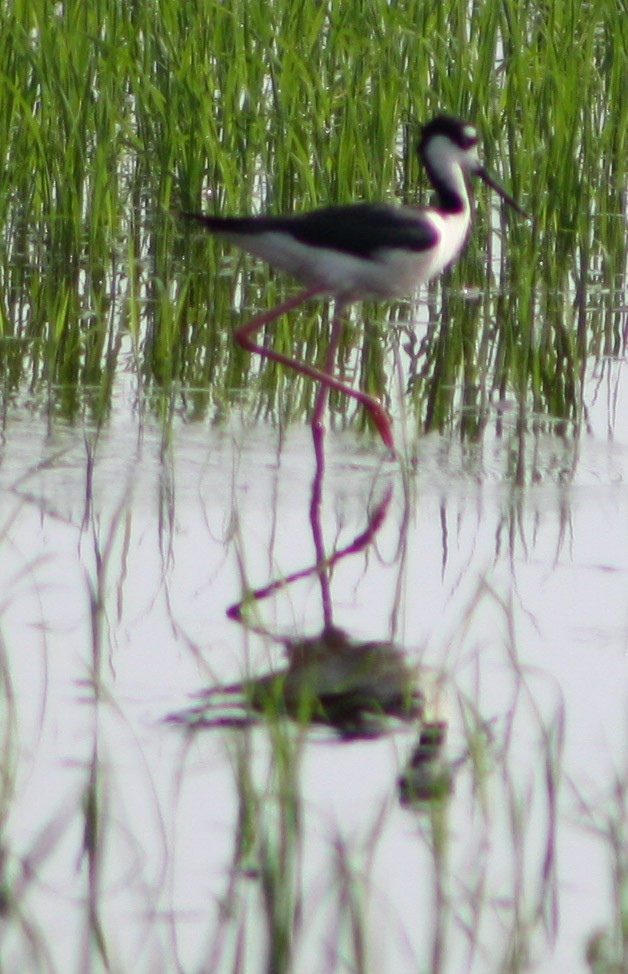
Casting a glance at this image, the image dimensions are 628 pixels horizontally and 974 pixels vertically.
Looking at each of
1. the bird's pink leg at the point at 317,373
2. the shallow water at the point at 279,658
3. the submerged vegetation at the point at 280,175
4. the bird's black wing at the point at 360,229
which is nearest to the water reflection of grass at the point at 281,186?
the submerged vegetation at the point at 280,175

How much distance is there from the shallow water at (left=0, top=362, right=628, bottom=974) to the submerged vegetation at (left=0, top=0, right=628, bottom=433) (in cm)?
60

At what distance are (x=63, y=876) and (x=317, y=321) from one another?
14.2ft

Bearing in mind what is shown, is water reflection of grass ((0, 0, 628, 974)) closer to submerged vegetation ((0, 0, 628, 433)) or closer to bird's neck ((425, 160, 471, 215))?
submerged vegetation ((0, 0, 628, 433))

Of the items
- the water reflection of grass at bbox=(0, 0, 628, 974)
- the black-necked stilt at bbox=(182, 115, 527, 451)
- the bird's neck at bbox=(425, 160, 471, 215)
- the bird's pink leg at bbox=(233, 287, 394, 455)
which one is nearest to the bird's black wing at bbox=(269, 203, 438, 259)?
the black-necked stilt at bbox=(182, 115, 527, 451)

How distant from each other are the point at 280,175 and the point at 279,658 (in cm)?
333

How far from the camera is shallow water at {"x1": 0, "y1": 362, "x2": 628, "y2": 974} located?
3.05m

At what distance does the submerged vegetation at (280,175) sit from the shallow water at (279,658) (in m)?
0.60

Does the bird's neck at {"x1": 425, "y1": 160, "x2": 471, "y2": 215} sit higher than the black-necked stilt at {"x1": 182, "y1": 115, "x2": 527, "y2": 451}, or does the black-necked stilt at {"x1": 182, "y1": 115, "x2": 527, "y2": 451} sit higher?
the bird's neck at {"x1": 425, "y1": 160, "x2": 471, "y2": 215}

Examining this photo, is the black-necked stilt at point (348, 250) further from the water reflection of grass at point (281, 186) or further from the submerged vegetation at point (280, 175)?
the submerged vegetation at point (280, 175)

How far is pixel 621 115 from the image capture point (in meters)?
8.02

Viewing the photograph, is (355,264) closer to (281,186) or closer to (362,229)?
(362,229)

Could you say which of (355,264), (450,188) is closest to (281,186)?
(450,188)

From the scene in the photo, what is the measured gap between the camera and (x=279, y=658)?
4.25 metres

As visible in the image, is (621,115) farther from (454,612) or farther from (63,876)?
(63,876)
